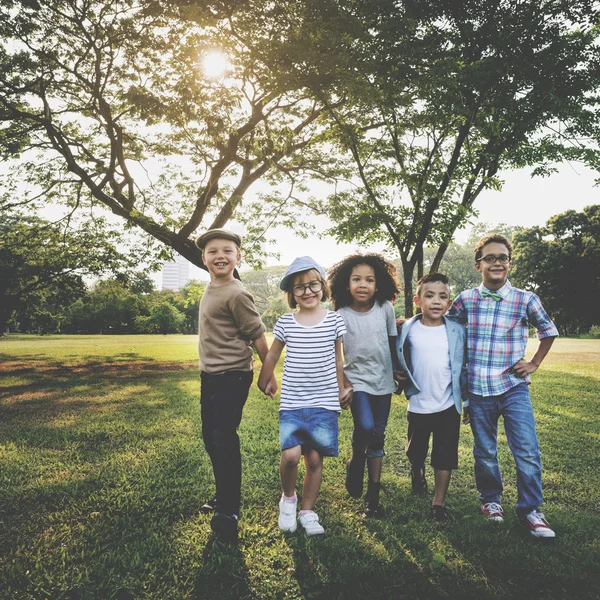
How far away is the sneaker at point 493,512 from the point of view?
297 centimetres

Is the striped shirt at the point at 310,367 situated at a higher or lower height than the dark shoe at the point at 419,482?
higher

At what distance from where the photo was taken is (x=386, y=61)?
19.6ft

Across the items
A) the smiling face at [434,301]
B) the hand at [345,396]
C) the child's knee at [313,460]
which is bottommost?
the child's knee at [313,460]

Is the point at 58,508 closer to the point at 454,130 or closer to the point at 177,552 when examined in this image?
the point at 177,552

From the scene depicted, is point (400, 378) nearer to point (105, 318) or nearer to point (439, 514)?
point (439, 514)

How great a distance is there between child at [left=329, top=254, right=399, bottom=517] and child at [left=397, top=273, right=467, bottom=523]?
17cm

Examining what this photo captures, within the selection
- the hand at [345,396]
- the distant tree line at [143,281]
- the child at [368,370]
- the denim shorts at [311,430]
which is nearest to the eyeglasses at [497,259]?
the child at [368,370]

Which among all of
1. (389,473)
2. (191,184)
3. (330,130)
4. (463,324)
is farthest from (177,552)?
(191,184)

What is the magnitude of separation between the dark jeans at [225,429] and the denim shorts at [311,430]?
354 mm

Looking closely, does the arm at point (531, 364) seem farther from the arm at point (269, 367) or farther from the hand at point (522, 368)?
the arm at point (269, 367)

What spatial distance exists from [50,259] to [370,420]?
1406 cm

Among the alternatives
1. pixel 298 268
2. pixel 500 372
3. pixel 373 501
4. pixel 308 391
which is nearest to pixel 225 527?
pixel 308 391

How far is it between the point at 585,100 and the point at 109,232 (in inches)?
557

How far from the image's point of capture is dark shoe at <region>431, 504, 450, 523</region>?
300 centimetres
